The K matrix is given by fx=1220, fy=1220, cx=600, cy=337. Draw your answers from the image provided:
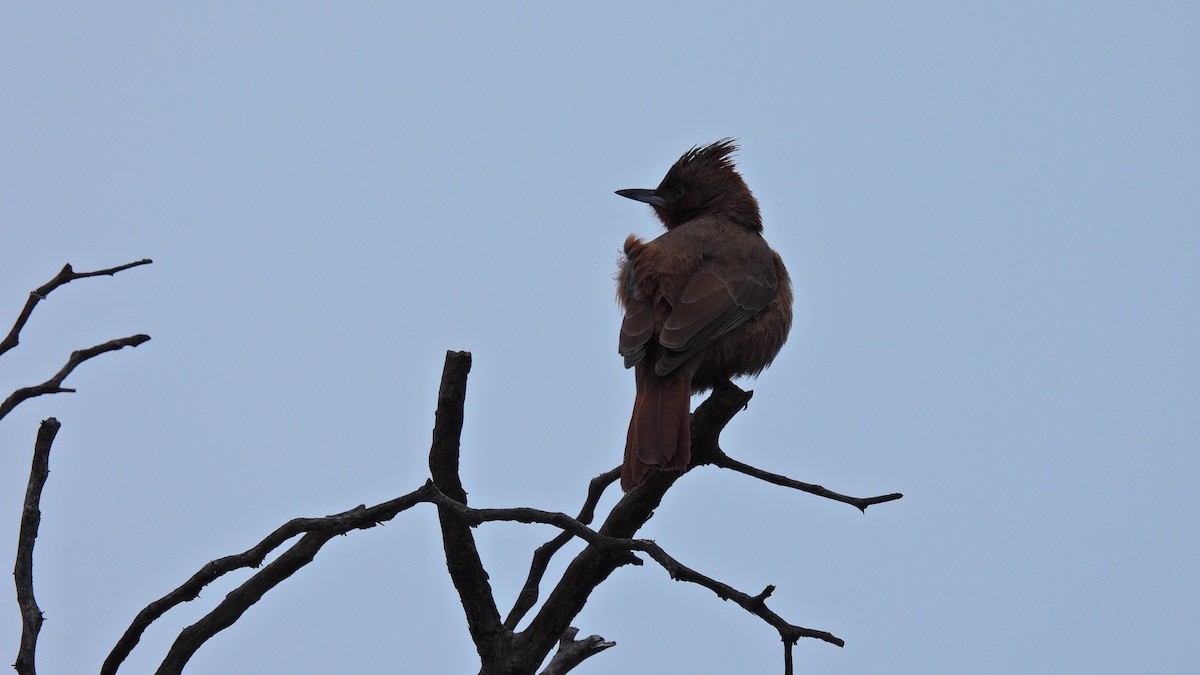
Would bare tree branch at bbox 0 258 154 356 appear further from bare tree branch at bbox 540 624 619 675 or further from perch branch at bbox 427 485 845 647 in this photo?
bare tree branch at bbox 540 624 619 675

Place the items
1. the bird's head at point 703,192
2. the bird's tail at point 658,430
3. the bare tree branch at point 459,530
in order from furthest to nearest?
1. the bird's head at point 703,192
2. the bird's tail at point 658,430
3. the bare tree branch at point 459,530

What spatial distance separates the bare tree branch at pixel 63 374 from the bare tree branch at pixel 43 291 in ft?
0.53

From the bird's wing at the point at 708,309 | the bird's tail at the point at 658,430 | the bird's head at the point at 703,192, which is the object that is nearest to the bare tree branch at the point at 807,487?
the bird's tail at the point at 658,430

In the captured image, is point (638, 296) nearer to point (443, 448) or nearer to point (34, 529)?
point (443, 448)

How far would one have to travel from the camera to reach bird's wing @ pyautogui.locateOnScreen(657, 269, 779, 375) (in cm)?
549

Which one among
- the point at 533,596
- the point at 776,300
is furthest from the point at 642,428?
the point at 776,300

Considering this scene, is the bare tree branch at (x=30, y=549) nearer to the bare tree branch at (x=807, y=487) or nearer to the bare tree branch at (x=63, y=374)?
the bare tree branch at (x=63, y=374)

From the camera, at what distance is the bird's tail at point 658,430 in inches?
181

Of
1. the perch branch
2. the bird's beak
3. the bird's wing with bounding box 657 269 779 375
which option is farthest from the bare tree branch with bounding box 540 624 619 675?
the bird's beak

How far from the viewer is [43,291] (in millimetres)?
3205

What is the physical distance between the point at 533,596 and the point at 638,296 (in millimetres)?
2076

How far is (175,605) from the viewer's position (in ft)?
10.6

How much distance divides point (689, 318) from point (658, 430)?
3.26 feet

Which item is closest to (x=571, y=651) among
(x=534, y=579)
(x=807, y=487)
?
(x=534, y=579)
